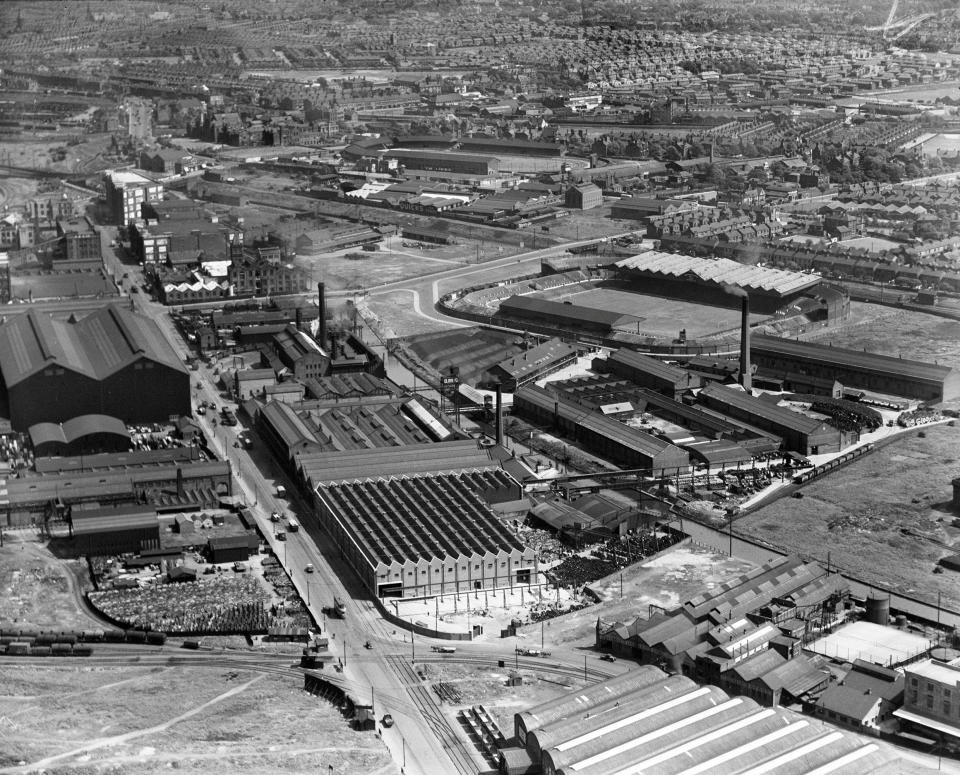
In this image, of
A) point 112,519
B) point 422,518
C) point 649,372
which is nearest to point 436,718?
point 422,518

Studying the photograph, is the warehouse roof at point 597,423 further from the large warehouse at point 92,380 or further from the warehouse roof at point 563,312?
the large warehouse at point 92,380

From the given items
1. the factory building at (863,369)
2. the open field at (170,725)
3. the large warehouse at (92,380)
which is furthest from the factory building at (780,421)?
the open field at (170,725)

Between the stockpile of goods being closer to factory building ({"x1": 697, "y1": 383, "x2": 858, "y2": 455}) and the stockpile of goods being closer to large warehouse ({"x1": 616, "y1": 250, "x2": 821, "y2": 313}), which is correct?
factory building ({"x1": 697, "y1": 383, "x2": 858, "y2": 455})

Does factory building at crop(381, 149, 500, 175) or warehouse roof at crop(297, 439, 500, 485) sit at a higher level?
factory building at crop(381, 149, 500, 175)

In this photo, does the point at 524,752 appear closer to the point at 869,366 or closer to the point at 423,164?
the point at 869,366

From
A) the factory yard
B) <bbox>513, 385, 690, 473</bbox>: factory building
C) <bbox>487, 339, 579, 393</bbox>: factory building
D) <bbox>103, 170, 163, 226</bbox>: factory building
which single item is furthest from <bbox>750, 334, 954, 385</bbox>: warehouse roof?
<bbox>103, 170, 163, 226</bbox>: factory building

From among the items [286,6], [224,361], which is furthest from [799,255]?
[286,6]
